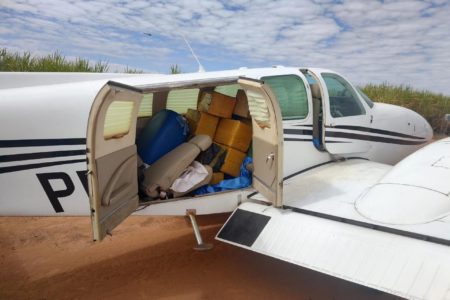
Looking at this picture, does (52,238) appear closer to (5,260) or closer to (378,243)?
(5,260)

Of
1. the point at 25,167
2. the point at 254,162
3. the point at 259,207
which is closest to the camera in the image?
the point at 25,167

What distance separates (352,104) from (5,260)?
5729mm

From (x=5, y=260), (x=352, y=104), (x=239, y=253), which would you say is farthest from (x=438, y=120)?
(x=5, y=260)

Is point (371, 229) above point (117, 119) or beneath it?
beneath

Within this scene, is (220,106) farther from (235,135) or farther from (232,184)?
(232,184)

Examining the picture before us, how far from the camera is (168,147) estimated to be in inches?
189

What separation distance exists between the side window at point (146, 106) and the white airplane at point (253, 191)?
1.40m

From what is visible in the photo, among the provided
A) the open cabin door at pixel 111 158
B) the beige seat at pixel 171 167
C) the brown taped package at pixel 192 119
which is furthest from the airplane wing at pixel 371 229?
the brown taped package at pixel 192 119

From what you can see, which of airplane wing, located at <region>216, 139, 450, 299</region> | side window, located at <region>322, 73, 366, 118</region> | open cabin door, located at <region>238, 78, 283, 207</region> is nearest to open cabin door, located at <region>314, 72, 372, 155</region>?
side window, located at <region>322, 73, 366, 118</region>

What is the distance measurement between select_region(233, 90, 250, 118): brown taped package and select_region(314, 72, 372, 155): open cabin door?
1.21m

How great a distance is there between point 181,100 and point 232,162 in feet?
6.55

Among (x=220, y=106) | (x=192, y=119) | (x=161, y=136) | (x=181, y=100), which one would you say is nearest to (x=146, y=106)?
(x=181, y=100)

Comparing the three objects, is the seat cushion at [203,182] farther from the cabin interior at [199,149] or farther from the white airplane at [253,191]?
the white airplane at [253,191]

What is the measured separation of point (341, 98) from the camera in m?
5.91
